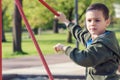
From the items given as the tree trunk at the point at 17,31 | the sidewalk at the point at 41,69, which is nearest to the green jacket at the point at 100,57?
the sidewalk at the point at 41,69

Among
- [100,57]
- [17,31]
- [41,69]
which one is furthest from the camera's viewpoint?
[17,31]

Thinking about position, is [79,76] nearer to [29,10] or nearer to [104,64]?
[104,64]

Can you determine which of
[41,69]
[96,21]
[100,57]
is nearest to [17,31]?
[41,69]

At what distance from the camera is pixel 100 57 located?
320 centimetres

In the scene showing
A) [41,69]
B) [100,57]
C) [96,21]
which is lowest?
[41,69]

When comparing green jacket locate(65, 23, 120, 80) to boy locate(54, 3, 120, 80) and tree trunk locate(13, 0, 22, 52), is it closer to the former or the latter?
boy locate(54, 3, 120, 80)

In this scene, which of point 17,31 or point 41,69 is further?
point 17,31

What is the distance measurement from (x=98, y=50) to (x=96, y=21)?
23 cm

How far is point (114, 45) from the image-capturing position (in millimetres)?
3299

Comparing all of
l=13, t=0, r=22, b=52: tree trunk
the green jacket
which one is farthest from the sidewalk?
the green jacket

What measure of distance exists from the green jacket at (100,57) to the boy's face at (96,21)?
2.5 inches

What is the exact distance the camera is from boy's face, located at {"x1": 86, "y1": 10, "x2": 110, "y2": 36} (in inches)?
129

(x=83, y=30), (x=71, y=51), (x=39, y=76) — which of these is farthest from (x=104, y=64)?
(x=39, y=76)

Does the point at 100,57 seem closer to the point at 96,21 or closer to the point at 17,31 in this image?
the point at 96,21
